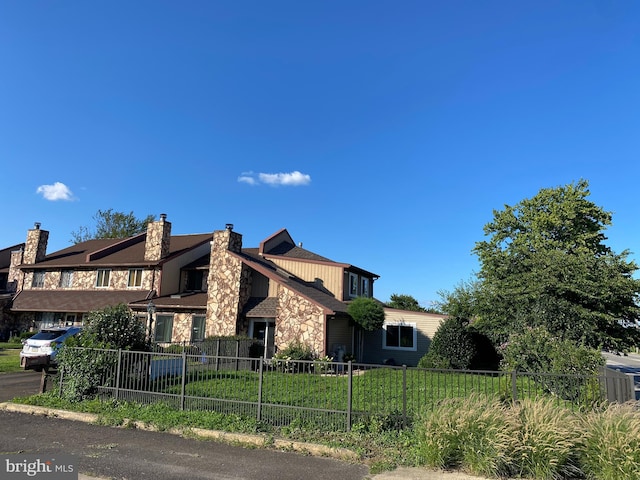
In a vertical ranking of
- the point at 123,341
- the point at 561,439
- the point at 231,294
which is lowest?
the point at 561,439

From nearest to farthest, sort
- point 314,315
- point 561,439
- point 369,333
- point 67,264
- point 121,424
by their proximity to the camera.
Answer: point 561,439 < point 121,424 < point 314,315 < point 369,333 < point 67,264

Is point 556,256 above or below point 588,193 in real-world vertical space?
below

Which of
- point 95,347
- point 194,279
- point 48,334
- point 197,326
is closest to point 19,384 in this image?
point 48,334

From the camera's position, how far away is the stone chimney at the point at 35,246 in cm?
3266

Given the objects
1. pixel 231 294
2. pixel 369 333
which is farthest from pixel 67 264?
pixel 369 333

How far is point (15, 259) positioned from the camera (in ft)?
116

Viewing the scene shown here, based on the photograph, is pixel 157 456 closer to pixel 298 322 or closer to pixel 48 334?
pixel 48 334

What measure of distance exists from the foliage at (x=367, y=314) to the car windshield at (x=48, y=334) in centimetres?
1267

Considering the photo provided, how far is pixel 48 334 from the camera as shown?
17234 millimetres

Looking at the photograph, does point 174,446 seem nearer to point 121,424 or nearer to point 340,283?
point 121,424

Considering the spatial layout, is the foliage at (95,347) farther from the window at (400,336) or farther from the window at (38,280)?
the window at (38,280)

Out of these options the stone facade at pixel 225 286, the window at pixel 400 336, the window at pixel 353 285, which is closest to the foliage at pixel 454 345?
the window at pixel 400 336

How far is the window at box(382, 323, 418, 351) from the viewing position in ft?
74.9

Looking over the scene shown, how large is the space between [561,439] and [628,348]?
1608cm
